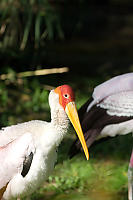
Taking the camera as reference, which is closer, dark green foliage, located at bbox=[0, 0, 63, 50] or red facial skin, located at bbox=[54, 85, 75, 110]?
red facial skin, located at bbox=[54, 85, 75, 110]

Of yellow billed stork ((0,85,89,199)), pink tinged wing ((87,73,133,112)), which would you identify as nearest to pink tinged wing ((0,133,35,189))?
yellow billed stork ((0,85,89,199))

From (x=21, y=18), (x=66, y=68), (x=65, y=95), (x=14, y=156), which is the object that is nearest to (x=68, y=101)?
(x=65, y=95)

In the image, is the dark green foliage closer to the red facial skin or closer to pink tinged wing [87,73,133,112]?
pink tinged wing [87,73,133,112]

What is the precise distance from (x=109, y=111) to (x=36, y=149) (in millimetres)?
937

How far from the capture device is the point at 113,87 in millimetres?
3455

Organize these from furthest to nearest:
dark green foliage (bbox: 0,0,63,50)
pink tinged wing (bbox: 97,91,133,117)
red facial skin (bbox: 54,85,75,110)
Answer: dark green foliage (bbox: 0,0,63,50)
pink tinged wing (bbox: 97,91,133,117)
red facial skin (bbox: 54,85,75,110)

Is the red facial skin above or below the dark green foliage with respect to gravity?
below

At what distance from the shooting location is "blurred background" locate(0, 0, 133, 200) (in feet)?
12.1

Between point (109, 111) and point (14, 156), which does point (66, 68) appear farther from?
point (14, 156)

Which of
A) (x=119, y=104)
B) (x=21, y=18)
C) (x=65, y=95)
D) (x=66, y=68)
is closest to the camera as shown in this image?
(x=65, y=95)

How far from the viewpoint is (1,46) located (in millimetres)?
5504

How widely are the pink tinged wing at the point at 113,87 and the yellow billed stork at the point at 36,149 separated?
804 millimetres

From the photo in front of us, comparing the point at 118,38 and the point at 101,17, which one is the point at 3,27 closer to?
the point at 118,38

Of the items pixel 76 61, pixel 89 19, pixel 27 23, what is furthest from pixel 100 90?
pixel 89 19
